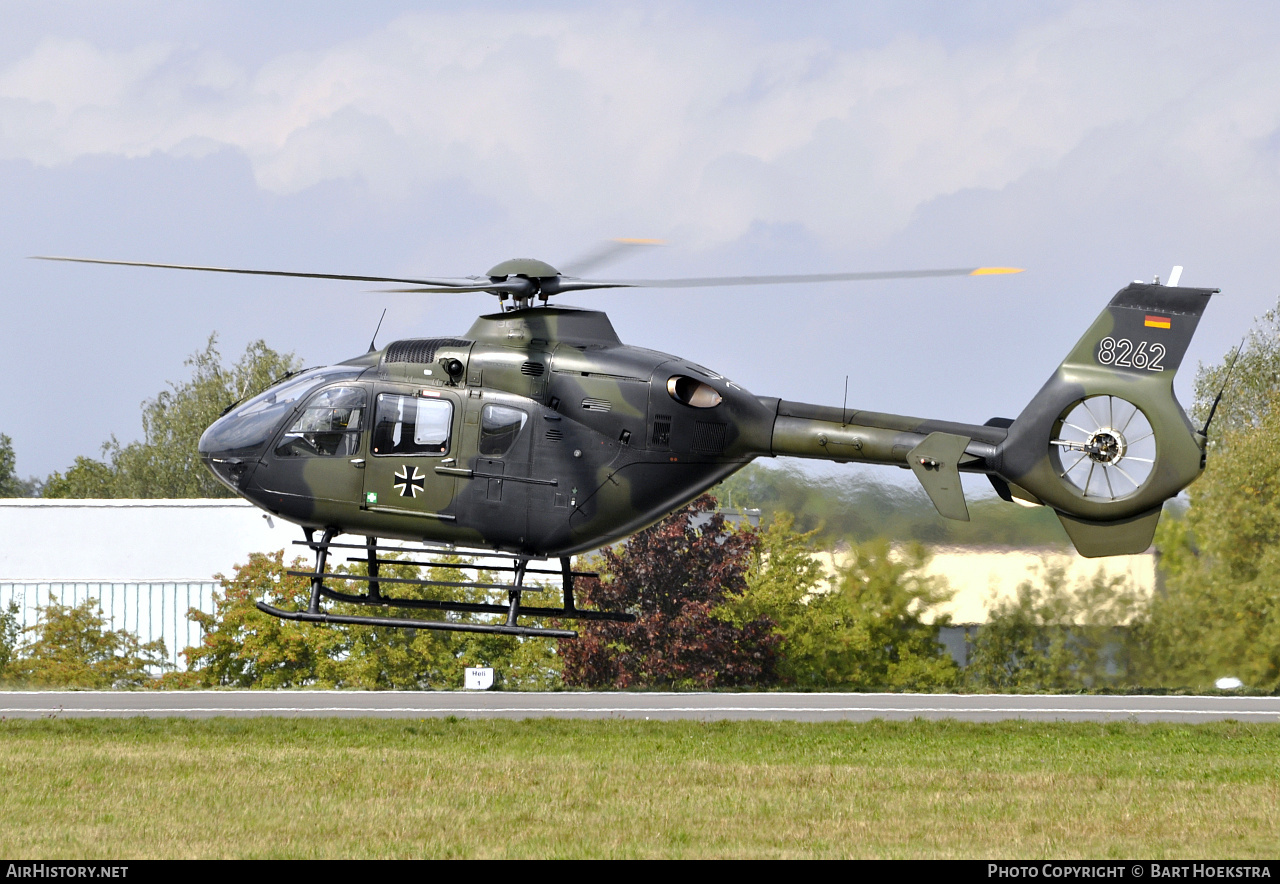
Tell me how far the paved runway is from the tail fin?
9.28 m

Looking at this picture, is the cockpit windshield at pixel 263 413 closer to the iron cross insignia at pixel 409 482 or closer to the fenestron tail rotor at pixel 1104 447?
the iron cross insignia at pixel 409 482

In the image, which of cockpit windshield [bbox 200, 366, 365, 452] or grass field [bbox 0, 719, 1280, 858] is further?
cockpit windshield [bbox 200, 366, 365, 452]

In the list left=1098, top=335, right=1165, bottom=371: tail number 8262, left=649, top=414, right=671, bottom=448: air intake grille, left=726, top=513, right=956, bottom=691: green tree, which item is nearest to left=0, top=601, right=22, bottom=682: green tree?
left=726, top=513, right=956, bottom=691: green tree

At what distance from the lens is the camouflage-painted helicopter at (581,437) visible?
46.3ft

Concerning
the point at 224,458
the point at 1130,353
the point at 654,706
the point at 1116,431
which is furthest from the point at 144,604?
the point at 1130,353

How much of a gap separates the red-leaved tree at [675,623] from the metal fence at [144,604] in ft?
34.1

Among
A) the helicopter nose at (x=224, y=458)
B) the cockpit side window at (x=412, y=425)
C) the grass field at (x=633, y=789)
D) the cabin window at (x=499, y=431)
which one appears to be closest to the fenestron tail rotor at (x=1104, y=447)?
the grass field at (x=633, y=789)

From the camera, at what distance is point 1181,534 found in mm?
25469

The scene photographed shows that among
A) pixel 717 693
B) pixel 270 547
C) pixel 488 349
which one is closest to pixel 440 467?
pixel 488 349

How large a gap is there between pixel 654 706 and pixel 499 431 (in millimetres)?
11732

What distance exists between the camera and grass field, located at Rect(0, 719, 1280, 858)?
12844 mm

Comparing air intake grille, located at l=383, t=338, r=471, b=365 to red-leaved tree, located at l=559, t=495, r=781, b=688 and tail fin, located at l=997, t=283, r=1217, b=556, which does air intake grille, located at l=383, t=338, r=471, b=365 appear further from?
red-leaved tree, located at l=559, t=495, r=781, b=688
